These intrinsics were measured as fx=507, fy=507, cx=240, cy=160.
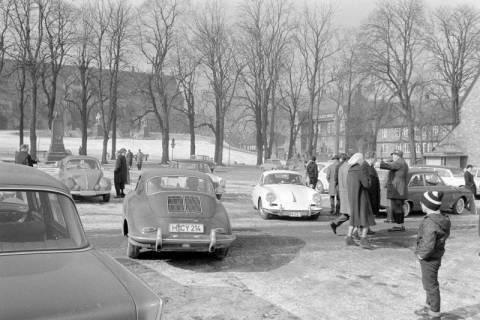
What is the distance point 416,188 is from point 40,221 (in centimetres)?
1256

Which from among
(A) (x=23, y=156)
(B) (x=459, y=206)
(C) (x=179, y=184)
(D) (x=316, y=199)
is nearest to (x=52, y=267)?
(C) (x=179, y=184)

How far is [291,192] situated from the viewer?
13570mm

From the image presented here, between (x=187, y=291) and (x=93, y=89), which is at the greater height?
(x=93, y=89)

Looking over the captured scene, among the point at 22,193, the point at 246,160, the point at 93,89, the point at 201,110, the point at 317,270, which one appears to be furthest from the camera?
the point at 246,160

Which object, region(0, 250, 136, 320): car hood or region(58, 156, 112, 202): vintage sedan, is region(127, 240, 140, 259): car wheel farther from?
region(58, 156, 112, 202): vintage sedan

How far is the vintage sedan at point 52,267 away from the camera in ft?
9.54

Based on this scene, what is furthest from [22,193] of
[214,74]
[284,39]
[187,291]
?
[284,39]

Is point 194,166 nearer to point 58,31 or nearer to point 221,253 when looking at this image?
point 221,253

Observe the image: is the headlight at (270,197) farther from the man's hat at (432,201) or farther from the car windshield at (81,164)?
the man's hat at (432,201)

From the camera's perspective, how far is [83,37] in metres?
43.3

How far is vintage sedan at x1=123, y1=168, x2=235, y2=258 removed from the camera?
7504mm

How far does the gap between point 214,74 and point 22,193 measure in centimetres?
4674

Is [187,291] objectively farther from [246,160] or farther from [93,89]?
[246,160]

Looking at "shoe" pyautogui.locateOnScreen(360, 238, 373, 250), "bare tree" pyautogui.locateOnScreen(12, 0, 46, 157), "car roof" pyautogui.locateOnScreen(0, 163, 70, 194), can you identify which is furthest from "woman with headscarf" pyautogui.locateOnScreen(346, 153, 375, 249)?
"bare tree" pyautogui.locateOnScreen(12, 0, 46, 157)
